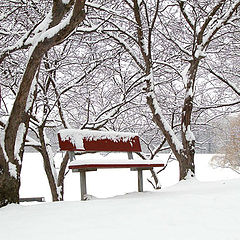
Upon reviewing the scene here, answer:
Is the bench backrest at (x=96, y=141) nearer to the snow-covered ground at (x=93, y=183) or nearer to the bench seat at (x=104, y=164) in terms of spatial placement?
the bench seat at (x=104, y=164)

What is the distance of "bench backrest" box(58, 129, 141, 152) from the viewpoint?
5.41 m

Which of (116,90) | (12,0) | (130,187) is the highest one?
(12,0)

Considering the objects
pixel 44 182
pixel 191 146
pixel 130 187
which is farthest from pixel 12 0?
pixel 44 182

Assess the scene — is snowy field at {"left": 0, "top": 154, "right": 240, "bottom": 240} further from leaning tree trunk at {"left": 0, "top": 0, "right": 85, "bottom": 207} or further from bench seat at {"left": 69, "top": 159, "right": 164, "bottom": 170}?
bench seat at {"left": 69, "top": 159, "right": 164, "bottom": 170}

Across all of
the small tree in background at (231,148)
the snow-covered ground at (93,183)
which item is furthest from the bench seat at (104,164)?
Answer: the small tree in background at (231,148)

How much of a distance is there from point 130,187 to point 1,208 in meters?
15.7

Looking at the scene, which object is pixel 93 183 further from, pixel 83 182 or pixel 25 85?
pixel 25 85

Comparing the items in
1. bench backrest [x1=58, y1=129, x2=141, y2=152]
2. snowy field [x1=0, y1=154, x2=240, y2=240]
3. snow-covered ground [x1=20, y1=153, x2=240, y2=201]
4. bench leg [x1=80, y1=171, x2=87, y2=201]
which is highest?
bench backrest [x1=58, y1=129, x2=141, y2=152]

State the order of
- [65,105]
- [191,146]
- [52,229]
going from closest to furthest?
[52,229]
[191,146]
[65,105]

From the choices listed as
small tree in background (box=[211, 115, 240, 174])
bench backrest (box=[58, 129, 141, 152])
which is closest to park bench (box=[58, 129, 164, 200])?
bench backrest (box=[58, 129, 141, 152])

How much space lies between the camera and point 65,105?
10.9m

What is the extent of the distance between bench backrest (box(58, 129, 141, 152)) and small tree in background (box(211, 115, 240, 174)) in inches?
369

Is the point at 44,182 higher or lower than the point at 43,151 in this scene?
lower

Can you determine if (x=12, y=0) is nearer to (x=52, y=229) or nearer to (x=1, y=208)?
(x=1, y=208)
